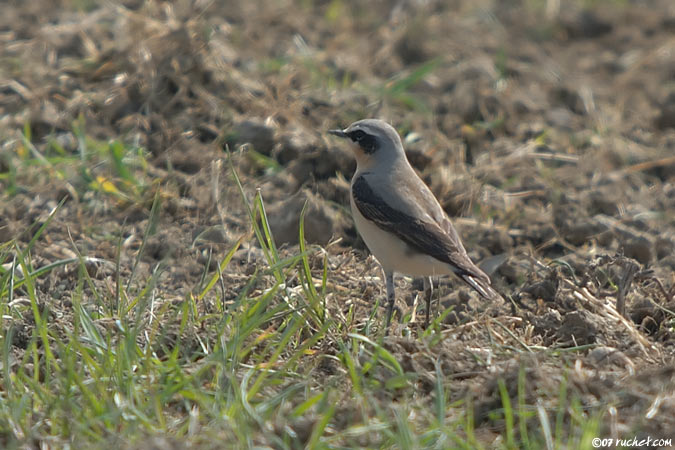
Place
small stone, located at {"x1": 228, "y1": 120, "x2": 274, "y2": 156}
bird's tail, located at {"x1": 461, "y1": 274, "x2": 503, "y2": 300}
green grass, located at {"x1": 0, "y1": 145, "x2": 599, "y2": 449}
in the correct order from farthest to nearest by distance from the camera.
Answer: small stone, located at {"x1": 228, "y1": 120, "x2": 274, "y2": 156}, bird's tail, located at {"x1": 461, "y1": 274, "x2": 503, "y2": 300}, green grass, located at {"x1": 0, "y1": 145, "x2": 599, "y2": 449}

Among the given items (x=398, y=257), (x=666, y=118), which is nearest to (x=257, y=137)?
(x=398, y=257)

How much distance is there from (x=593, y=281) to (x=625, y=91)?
13.0 feet

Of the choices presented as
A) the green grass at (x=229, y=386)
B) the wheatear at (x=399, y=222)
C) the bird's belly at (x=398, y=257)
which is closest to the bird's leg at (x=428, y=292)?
the wheatear at (x=399, y=222)

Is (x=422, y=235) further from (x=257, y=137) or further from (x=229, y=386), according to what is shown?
(x=257, y=137)

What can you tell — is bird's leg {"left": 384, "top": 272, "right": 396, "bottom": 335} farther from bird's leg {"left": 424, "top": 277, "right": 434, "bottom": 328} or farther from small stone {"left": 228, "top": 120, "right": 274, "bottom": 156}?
small stone {"left": 228, "top": 120, "right": 274, "bottom": 156}

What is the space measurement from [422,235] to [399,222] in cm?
16

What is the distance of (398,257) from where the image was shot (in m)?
5.37

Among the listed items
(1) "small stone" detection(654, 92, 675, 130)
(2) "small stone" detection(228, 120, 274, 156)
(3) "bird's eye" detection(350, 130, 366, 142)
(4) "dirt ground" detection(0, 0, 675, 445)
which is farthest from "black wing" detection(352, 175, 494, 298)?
(1) "small stone" detection(654, 92, 675, 130)

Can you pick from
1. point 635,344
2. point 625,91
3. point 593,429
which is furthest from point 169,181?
point 625,91

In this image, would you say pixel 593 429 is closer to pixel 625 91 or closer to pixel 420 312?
pixel 420 312

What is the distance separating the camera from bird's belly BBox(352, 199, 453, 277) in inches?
210

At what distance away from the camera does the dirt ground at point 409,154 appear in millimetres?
4918

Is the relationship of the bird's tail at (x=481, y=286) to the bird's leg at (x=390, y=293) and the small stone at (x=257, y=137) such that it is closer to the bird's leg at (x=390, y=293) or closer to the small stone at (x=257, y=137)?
the bird's leg at (x=390, y=293)

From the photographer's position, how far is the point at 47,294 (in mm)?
5375
